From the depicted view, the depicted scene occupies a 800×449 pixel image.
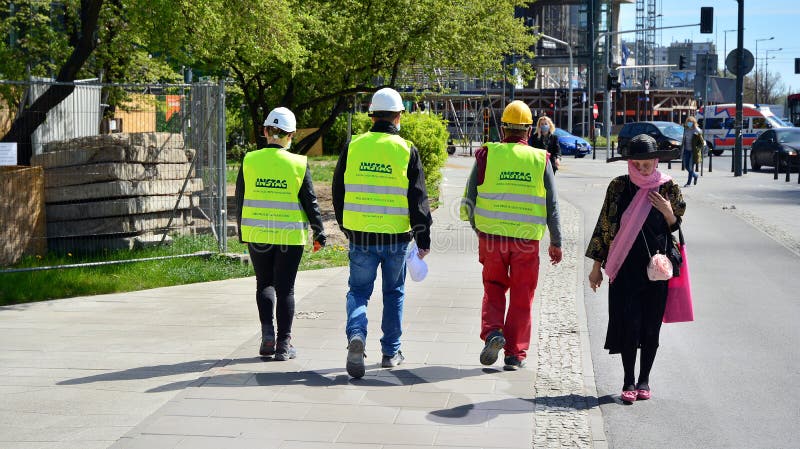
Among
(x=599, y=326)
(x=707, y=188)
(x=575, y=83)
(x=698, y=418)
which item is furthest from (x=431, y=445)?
(x=575, y=83)

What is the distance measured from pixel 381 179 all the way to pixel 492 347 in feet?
4.40

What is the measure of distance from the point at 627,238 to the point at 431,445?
6.26 ft

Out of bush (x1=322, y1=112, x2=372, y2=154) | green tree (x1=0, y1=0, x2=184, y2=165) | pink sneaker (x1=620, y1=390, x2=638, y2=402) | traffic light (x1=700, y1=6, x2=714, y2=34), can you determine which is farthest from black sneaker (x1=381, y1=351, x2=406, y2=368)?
traffic light (x1=700, y1=6, x2=714, y2=34)

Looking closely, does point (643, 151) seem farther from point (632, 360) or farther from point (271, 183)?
point (271, 183)

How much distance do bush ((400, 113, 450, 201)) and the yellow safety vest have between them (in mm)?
12464

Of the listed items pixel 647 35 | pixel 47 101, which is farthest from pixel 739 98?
pixel 647 35

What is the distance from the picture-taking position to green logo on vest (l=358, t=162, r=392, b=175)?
278 inches

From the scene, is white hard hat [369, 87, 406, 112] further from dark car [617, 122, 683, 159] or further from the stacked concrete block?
dark car [617, 122, 683, 159]

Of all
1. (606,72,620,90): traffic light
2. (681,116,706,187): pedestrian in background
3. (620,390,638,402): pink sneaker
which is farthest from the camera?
(606,72,620,90): traffic light

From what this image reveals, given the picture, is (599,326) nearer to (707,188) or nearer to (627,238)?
(627,238)

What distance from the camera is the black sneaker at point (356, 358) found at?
6.80 m

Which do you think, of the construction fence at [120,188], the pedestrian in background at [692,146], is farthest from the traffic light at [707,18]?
the construction fence at [120,188]

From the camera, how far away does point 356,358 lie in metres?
6.80

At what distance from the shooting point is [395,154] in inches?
277
